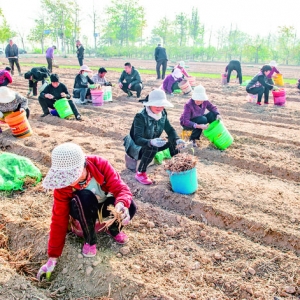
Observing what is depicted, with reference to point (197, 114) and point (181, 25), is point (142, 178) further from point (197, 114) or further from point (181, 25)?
point (181, 25)

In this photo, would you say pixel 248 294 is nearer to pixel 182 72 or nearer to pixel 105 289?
pixel 105 289

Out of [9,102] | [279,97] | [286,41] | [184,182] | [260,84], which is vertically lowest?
[184,182]

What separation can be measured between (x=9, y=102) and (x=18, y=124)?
379 millimetres

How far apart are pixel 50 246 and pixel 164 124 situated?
2036mm

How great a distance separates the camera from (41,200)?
135 inches

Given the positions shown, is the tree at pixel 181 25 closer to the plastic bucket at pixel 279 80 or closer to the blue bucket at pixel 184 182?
the plastic bucket at pixel 279 80

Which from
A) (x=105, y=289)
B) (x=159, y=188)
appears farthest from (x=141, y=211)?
(x=105, y=289)

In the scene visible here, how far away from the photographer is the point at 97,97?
7996mm

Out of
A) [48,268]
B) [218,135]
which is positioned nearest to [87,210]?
[48,268]

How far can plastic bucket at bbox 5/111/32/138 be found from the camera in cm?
514

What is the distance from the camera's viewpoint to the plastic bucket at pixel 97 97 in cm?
794

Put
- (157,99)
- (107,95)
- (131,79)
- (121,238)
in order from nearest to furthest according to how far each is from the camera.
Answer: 1. (121,238)
2. (157,99)
3. (107,95)
4. (131,79)

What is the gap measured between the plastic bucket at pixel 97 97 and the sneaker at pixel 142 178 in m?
4.60

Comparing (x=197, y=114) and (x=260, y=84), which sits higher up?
(x=260, y=84)
